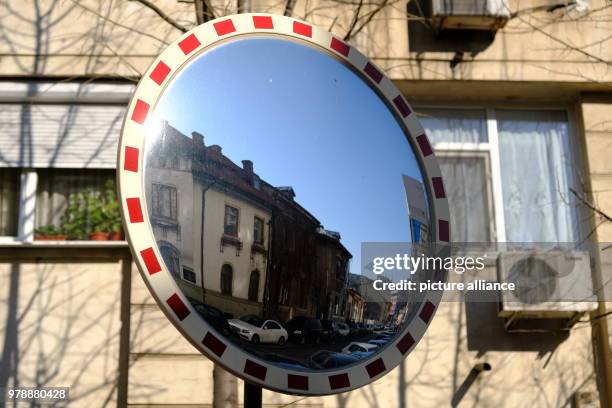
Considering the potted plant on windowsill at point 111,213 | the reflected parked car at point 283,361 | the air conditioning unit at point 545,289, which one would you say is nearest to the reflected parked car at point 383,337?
the reflected parked car at point 283,361

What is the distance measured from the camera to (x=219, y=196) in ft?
10.9

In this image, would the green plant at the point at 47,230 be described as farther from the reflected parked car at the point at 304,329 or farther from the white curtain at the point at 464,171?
the reflected parked car at the point at 304,329

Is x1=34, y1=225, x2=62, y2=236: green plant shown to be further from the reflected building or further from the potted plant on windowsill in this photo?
the reflected building

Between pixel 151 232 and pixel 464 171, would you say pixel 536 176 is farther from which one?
pixel 151 232

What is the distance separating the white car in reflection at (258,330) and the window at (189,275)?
216 mm

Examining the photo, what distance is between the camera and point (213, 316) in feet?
10.2

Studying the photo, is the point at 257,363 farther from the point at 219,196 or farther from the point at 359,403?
the point at 359,403

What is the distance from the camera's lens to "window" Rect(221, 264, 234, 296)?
3193 mm

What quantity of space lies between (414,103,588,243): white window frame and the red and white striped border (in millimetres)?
3595

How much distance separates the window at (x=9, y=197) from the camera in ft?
22.8

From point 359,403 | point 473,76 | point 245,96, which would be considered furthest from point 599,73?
point 245,96

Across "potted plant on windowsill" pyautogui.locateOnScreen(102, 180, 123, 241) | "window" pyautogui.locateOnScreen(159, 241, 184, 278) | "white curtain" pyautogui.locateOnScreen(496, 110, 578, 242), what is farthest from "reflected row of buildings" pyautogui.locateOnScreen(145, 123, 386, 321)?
"white curtain" pyautogui.locateOnScreen(496, 110, 578, 242)

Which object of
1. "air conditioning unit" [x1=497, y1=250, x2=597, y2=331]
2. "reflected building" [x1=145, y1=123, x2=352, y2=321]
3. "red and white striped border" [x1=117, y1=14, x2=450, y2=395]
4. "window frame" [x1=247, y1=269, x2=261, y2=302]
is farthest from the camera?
"air conditioning unit" [x1=497, y1=250, x2=597, y2=331]

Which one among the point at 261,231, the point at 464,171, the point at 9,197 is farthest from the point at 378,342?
the point at 9,197
